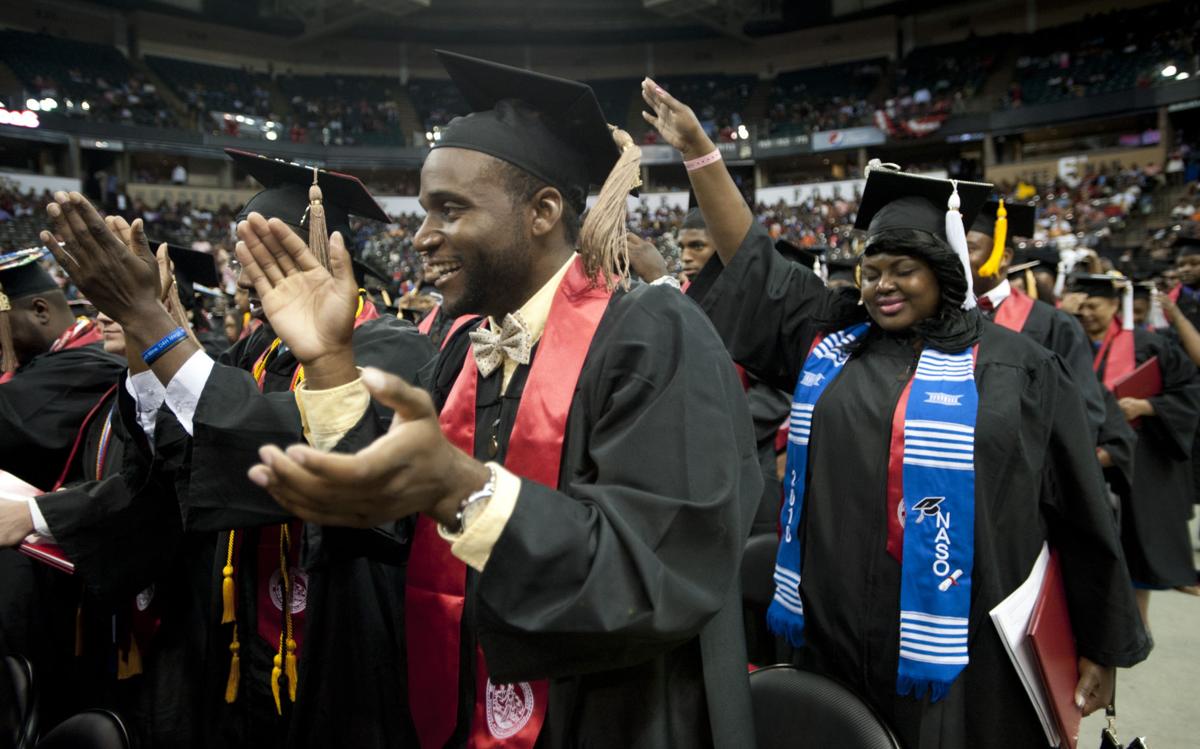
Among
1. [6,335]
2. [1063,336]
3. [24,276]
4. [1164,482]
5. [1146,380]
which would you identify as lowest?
[1164,482]

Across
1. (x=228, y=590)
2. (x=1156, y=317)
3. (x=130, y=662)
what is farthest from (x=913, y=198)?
(x=1156, y=317)

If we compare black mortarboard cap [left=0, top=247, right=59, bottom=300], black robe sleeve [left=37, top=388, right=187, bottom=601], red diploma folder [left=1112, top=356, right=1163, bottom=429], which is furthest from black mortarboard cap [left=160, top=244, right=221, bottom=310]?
red diploma folder [left=1112, top=356, right=1163, bottom=429]

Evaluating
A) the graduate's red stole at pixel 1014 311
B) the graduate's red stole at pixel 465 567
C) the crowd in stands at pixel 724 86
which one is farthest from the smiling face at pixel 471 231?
the crowd in stands at pixel 724 86

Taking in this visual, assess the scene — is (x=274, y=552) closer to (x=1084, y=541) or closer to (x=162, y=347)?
(x=162, y=347)

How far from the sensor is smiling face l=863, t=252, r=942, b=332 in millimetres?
2420

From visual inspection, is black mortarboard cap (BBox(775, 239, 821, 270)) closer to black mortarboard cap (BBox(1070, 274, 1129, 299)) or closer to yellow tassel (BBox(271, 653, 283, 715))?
black mortarboard cap (BBox(1070, 274, 1129, 299))

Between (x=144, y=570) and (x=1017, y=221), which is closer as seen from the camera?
(x=144, y=570)

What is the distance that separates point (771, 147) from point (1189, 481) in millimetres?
27073

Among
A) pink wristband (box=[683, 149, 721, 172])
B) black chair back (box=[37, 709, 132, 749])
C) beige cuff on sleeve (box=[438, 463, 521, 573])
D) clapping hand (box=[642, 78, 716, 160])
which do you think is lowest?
black chair back (box=[37, 709, 132, 749])

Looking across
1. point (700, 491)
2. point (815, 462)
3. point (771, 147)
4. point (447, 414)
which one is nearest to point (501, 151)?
point (447, 414)

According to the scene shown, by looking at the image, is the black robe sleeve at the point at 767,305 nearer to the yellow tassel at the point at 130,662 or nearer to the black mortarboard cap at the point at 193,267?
the yellow tassel at the point at 130,662

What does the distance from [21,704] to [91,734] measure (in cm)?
46

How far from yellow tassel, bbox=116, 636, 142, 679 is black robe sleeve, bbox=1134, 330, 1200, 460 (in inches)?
207

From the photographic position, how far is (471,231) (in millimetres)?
1573
